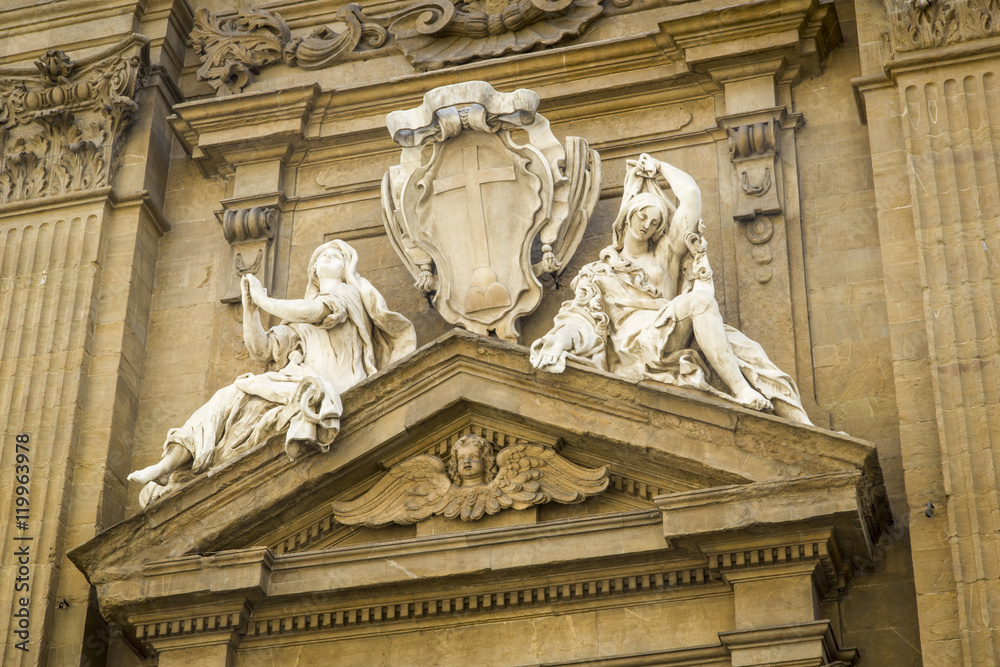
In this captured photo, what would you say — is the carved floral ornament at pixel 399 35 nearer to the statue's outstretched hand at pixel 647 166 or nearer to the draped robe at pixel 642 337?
the statue's outstretched hand at pixel 647 166

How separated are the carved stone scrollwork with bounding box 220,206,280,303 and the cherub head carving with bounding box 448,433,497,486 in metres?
2.88

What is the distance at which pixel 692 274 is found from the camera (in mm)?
12742

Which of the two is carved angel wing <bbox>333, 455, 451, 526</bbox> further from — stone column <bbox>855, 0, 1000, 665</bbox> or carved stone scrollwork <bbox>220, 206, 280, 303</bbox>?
stone column <bbox>855, 0, 1000, 665</bbox>

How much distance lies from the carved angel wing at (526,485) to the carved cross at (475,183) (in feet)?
6.47

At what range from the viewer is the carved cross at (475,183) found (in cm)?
1359

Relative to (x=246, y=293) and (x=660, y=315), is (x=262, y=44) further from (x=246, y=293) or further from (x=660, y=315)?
(x=660, y=315)

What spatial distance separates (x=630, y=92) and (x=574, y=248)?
1.63 meters

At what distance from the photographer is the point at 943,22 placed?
1334 centimetres

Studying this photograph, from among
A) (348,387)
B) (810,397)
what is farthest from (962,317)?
(348,387)

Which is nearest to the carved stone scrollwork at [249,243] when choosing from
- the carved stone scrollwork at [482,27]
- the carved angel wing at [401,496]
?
the carved stone scrollwork at [482,27]

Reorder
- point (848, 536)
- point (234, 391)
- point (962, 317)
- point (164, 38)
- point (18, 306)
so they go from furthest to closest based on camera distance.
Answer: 1. point (164, 38)
2. point (18, 306)
3. point (234, 391)
4. point (962, 317)
5. point (848, 536)

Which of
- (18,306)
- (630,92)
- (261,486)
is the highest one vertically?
(630,92)

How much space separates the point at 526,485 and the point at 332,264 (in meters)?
2.38

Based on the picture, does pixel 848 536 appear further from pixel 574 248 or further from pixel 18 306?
pixel 18 306
